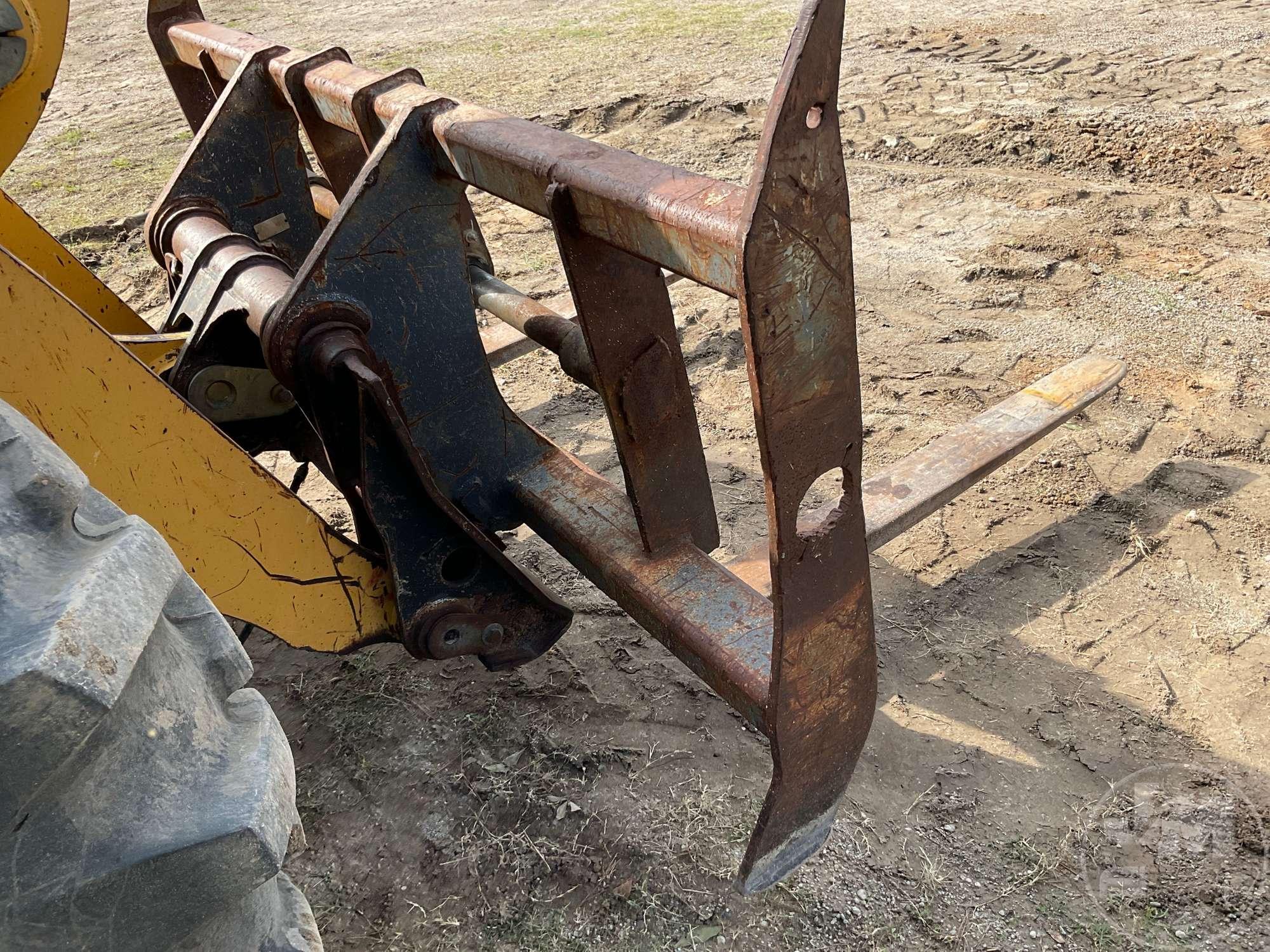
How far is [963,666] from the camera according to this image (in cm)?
279

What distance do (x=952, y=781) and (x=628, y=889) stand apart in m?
0.83

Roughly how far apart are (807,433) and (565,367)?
1.09 meters

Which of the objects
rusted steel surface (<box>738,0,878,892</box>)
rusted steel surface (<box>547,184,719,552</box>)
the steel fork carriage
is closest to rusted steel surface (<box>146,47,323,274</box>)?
the steel fork carriage

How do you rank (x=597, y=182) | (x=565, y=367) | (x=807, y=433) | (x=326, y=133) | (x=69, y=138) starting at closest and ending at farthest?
(x=807, y=433) < (x=597, y=182) < (x=565, y=367) < (x=326, y=133) < (x=69, y=138)

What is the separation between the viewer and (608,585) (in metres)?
2.24

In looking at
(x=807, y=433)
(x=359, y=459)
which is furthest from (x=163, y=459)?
(x=807, y=433)

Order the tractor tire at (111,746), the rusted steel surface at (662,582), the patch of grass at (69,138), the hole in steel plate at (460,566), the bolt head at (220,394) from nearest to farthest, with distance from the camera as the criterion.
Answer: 1. the tractor tire at (111,746)
2. the rusted steel surface at (662,582)
3. the hole in steel plate at (460,566)
4. the bolt head at (220,394)
5. the patch of grass at (69,138)

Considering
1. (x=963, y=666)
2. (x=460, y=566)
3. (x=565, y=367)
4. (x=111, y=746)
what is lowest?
(x=963, y=666)

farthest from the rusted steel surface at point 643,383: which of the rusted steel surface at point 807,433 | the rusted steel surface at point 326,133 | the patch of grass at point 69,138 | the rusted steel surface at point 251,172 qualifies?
the patch of grass at point 69,138

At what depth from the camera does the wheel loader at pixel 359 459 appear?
104cm

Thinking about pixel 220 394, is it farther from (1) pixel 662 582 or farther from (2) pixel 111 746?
(2) pixel 111 746

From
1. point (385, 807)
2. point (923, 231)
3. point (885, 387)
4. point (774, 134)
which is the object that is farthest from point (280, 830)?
point (923, 231)

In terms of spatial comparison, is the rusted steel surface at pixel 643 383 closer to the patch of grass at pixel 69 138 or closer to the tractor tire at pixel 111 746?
the tractor tire at pixel 111 746

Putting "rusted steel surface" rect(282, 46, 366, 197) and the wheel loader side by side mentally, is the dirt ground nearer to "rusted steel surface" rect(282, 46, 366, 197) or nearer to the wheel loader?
the wheel loader
